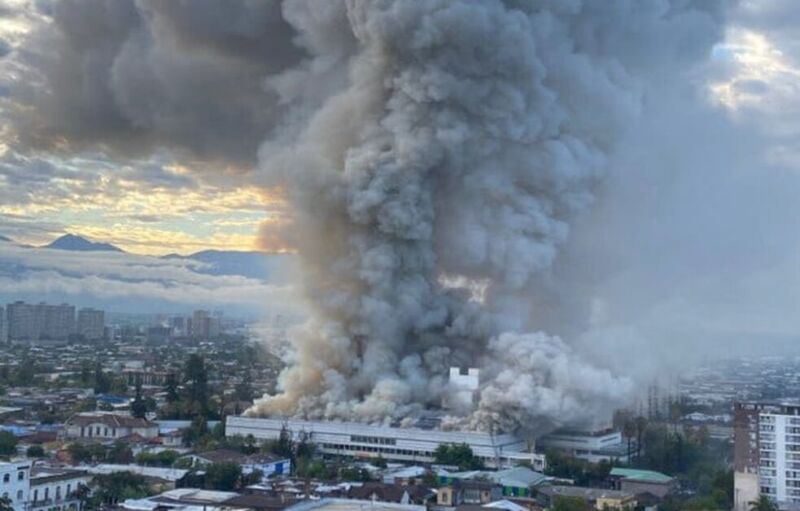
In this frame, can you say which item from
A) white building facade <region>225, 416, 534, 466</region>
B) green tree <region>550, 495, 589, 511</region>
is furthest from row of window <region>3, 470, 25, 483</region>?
white building facade <region>225, 416, 534, 466</region>

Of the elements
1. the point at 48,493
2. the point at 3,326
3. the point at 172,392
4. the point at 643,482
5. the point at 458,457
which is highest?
the point at 3,326

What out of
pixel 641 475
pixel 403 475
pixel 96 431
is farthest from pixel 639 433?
pixel 96 431

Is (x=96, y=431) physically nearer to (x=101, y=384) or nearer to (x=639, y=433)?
(x=639, y=433)

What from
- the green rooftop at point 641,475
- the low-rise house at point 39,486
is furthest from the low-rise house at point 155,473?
the green rooftop at point 641,475

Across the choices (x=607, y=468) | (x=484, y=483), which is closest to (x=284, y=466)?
(x=484, y=483)

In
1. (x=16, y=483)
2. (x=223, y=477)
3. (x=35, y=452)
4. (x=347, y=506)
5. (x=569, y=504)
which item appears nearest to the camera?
(x=347, y=506)

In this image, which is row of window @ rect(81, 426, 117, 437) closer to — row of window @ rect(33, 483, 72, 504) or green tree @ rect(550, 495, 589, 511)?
row of window @ rect(33, 483, 72, 504)

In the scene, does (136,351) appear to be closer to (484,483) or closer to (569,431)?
(569,431)
